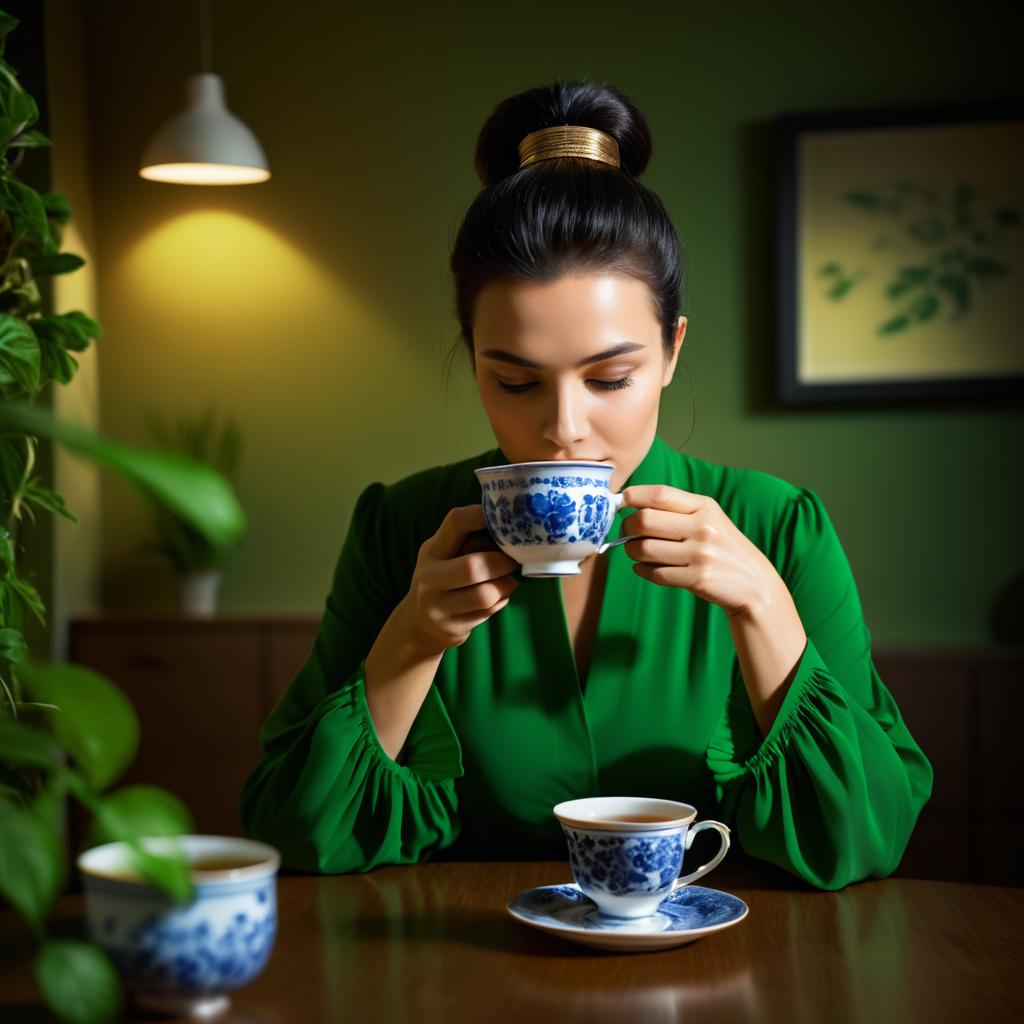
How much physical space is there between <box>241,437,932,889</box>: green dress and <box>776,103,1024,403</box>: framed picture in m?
1.88

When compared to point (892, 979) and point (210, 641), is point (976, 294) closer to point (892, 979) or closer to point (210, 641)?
point (210, 641)

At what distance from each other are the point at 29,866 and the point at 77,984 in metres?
0.07

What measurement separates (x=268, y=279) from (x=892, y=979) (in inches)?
121

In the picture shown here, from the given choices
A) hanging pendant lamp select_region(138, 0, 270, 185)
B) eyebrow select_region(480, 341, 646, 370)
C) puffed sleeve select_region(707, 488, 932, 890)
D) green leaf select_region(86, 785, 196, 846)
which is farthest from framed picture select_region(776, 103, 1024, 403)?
green leaf select_region(86, 785, 196, 846)

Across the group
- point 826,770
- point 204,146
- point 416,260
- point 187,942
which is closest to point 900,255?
point 416,260

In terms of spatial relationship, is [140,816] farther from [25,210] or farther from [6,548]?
[25,210]

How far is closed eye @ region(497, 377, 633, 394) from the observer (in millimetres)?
1359

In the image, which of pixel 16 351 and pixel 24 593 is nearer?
pixel 16 351

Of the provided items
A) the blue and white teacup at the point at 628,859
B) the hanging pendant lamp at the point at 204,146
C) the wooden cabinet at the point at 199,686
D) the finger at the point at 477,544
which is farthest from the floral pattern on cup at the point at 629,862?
the hanging pendant lamp at the point at 204,146

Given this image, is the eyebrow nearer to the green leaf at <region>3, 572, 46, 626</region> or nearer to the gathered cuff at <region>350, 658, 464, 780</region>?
the gathered cuff at <region>350, 658, 464, 780</region>

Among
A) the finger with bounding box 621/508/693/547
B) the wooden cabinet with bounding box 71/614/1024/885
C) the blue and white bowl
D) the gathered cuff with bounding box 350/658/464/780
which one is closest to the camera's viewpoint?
the blue and white bowl

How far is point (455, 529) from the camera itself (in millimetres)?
1249

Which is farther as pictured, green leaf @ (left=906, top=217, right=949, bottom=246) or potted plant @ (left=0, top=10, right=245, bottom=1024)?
green leaf @ (left=906, top=217, right=949, bottom=246)

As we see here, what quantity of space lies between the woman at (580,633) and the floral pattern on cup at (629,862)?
1.00ft
